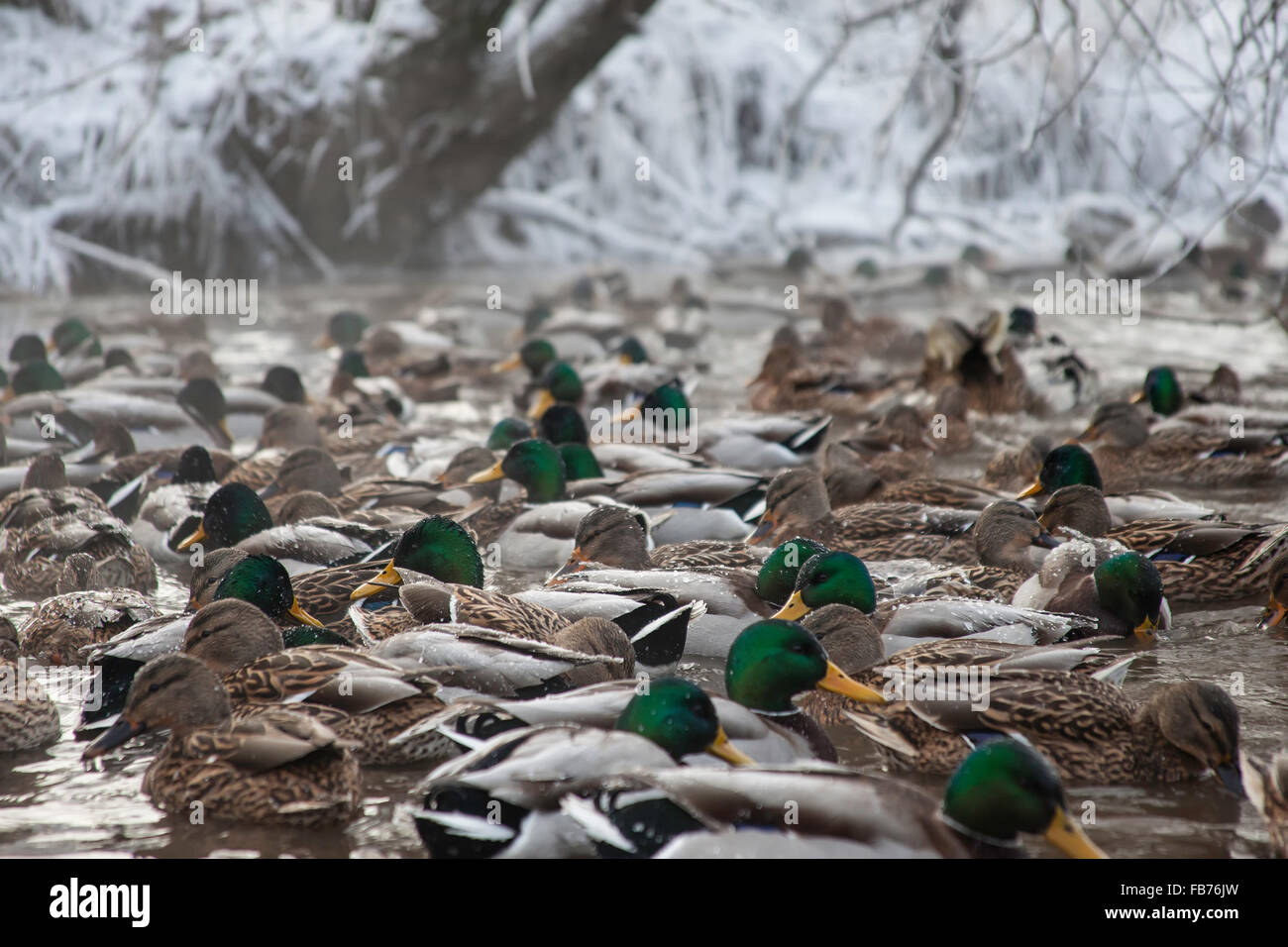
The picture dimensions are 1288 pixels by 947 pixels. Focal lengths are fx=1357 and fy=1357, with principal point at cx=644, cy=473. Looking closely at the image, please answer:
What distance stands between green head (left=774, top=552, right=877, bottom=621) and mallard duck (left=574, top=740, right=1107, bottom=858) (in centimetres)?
161

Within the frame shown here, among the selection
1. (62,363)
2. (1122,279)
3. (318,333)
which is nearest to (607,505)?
(62,363)

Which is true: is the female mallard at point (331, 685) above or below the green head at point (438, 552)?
below

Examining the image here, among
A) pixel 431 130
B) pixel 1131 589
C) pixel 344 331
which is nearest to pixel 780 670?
pixel 1131 589

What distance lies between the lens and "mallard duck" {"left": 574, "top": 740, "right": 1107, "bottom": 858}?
9.41 feet

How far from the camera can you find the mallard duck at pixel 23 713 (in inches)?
158

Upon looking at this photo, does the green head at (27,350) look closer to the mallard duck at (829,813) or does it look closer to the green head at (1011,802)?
the mallard duck at (829,813)

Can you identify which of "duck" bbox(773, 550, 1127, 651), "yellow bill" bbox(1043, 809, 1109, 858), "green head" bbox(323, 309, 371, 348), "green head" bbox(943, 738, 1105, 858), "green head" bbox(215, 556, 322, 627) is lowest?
"yellow bill" bbox(1043, 809, 1109, 858)

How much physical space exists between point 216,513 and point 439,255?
13715 mm

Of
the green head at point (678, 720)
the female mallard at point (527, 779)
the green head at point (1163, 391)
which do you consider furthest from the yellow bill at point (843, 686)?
the green head at point (1163, 391)

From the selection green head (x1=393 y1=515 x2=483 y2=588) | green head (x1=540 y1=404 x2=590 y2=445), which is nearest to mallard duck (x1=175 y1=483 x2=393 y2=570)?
green head (x1=393 y1=515 x2=483 y2=588)

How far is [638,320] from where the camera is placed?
583 inches

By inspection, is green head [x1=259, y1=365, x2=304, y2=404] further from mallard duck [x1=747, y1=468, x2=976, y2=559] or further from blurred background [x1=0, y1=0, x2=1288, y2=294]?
blurred background [x1=0, y1=0, x2=1288, y2=294]

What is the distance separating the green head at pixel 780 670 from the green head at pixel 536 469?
2776mm
